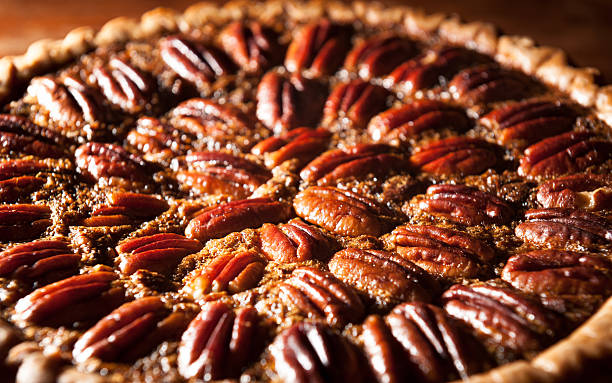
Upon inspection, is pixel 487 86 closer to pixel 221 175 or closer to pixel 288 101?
pixel 288 101

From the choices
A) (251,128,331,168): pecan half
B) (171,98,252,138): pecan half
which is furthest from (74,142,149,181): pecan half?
(251,128,331,168): pecan half

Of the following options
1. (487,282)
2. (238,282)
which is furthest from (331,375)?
(487,282)

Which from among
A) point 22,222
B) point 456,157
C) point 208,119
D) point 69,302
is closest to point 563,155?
point 456,157

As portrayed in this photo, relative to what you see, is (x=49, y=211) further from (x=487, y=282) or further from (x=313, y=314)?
(x=487, y=282)

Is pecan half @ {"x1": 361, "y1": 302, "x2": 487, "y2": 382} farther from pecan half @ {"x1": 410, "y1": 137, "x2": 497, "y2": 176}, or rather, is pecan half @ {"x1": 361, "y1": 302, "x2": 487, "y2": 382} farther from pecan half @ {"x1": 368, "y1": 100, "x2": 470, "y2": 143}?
pecan half @ {"x1": 368, "y1": 100, "x2": 470, "y2": 143}

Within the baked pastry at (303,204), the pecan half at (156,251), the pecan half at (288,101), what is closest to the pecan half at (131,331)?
the baked pastry at (303,204)

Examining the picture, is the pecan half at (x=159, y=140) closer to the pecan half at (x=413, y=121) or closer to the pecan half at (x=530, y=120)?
the pecan half at (x=413, y=121)
